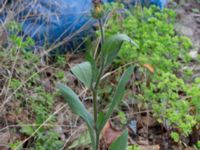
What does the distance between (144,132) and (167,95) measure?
0.24 m

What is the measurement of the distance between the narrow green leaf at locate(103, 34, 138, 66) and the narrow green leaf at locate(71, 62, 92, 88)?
79 mm

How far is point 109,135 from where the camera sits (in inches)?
84.2

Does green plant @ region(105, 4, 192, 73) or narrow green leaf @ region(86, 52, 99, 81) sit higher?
narrow green leaf @ region(86, 52, 99, 81)

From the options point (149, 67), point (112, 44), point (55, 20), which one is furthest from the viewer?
point (55, 20)

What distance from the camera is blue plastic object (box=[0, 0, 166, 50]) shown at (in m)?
2.58

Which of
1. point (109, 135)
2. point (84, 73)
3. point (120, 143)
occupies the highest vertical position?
point (84, 73)

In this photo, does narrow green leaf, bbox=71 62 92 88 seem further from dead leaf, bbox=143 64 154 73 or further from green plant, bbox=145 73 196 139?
dead leaf, bbox=143 64 154 73

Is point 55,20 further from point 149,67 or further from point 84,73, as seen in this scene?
point 84,73

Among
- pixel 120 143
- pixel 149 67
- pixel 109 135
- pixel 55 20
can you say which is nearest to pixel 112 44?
pixel 120 143

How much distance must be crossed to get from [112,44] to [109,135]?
0.84 m

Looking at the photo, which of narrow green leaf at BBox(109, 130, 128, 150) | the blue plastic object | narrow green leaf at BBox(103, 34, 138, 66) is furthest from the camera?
the blue plastic object

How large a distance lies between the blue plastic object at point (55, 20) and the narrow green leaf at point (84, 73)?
3.57 feet

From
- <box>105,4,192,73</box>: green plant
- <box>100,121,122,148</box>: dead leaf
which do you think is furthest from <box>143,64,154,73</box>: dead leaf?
<box>100,121,122,148</box>: dead leaf

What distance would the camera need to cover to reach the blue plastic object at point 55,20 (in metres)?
2.58
